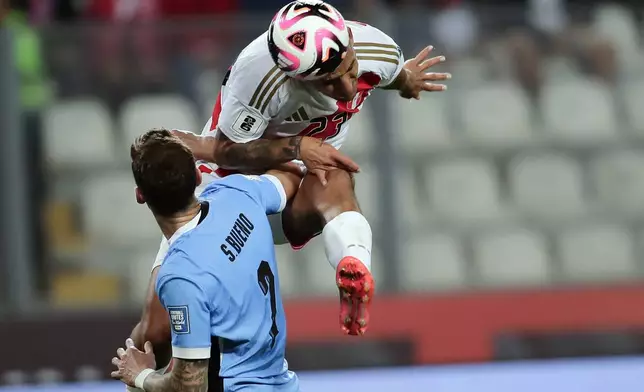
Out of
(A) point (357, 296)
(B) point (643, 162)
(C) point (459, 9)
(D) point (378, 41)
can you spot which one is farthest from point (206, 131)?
(B) point (643, 162)

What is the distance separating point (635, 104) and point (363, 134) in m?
1.72

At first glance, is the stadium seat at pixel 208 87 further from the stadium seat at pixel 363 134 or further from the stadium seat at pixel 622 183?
the stadium seat at pixel 622 183

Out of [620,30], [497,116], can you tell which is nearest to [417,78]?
[497,116]

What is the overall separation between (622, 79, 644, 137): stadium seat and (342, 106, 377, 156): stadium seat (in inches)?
63.2

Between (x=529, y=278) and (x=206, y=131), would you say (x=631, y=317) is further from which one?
(x=206, y=131)

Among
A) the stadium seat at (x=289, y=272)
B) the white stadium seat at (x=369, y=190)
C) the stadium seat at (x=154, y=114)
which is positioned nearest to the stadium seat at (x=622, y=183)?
the white stadium seat at (x=369, y=190)

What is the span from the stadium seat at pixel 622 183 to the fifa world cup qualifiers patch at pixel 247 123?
383 cm

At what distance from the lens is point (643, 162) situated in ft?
25.3

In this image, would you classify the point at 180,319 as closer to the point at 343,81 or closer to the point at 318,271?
the point at 343,81

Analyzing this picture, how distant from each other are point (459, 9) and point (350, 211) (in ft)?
12.3

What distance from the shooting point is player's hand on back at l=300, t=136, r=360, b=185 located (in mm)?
4184

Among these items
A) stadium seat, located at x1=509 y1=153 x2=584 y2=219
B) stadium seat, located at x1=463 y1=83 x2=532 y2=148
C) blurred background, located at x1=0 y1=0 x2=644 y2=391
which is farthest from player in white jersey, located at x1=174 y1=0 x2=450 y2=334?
stadium seat, located at x1=509 y1=153 x2=584 y2=219

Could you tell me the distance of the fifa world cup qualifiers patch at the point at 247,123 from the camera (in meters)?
4.33

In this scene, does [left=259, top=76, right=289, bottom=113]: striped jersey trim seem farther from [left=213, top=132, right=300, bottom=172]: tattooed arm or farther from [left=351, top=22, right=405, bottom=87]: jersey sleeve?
[left=351, top=22, right=405, bottom=87]: jersey sleeve
